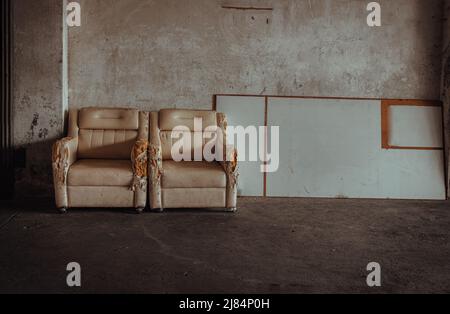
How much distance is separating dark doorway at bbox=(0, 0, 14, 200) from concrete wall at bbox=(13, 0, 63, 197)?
56 mm

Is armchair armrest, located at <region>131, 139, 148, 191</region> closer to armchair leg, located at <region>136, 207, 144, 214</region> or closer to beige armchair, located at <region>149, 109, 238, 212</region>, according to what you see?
beige armchair, located at <region>149, 109, 238, 212</region>

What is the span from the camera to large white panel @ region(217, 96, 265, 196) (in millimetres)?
4871

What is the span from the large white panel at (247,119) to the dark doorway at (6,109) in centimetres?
219

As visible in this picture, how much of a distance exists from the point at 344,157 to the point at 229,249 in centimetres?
243

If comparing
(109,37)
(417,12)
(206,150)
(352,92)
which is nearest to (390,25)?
(417,12)

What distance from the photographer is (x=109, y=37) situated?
15.9 feet

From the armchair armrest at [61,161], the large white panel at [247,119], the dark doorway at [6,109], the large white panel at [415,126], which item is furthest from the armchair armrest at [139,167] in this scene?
the large white panel at [415,126]

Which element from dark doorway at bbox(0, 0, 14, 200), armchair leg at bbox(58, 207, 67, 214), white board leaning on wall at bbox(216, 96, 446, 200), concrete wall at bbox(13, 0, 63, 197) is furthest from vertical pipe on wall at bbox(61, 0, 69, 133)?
white board leaning on wall at bbox(216, 96, 446, 200)

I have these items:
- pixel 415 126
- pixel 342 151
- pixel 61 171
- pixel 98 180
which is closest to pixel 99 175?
pixel 98 180

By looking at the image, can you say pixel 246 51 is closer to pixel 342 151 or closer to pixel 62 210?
pixel 342 151

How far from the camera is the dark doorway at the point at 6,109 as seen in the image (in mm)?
4430

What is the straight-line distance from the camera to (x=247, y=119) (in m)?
4.90

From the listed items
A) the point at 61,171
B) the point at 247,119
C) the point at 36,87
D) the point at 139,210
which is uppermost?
the point at 36,87
